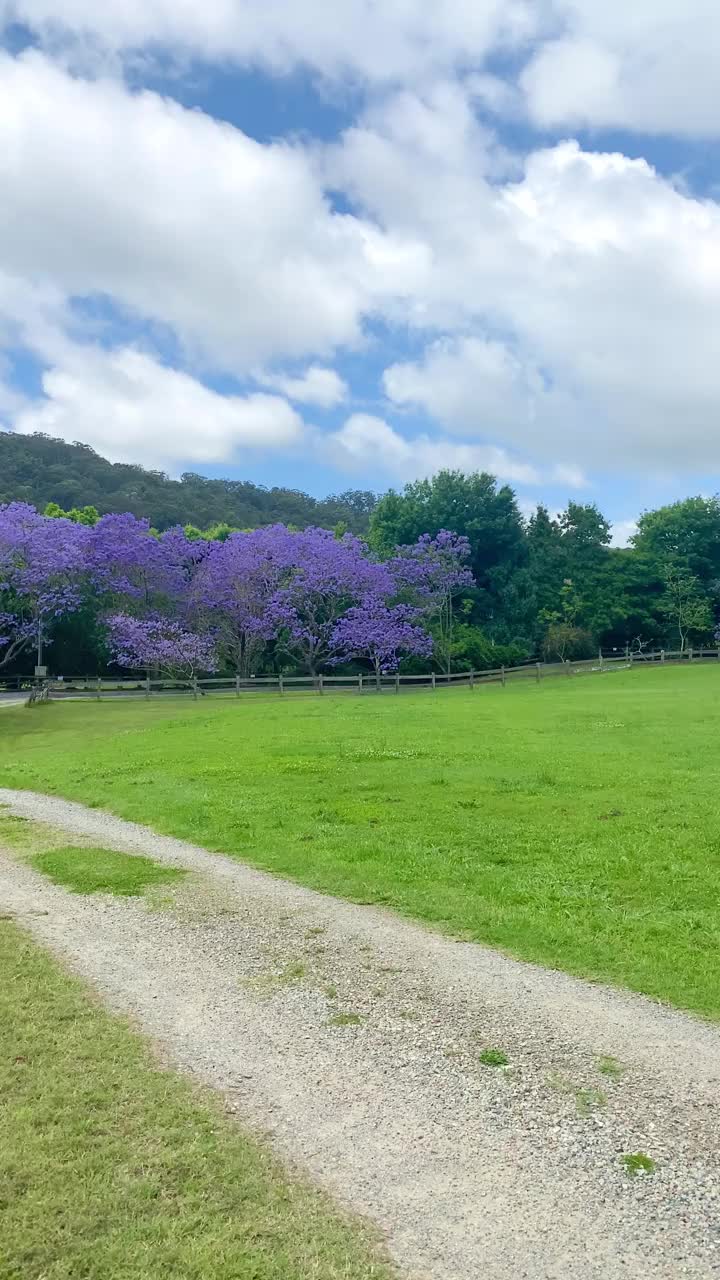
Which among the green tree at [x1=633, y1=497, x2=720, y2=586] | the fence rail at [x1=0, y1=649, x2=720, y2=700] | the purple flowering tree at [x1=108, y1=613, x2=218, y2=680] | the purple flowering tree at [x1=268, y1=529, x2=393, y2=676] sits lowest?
the fence rail at [x1=0, y1=649, x2=720, y2=700]

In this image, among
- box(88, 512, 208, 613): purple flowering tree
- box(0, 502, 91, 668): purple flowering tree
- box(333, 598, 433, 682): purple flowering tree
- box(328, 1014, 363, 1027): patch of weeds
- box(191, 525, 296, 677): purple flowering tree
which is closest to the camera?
box(328, 1014, 363, 1027): patch of weeds

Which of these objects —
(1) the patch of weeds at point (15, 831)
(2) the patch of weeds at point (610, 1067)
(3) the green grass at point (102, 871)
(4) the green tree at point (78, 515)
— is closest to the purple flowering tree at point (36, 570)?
(4) the green tree at point (78, 515)

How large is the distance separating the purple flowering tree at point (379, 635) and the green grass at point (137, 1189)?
143 ft

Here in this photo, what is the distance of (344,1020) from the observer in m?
6.05

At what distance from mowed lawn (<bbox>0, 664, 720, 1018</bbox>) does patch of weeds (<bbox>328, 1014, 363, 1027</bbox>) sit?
205 cm

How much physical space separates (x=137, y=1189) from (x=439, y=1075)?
6.72ft

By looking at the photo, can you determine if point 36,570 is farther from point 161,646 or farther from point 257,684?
point 257,684

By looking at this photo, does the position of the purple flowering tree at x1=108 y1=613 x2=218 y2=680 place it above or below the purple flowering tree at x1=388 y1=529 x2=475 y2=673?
below

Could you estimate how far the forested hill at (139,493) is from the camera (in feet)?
269

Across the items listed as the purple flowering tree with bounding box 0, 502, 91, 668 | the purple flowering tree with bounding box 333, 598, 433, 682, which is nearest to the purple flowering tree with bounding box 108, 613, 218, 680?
the purple flowering tree with bounding box 0, 502, 91, 668

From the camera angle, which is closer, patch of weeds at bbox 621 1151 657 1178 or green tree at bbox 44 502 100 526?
patch of weeds at bbox 621 1151 657 1178

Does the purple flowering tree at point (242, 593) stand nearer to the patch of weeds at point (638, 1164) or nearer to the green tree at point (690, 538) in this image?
the green tree at point (690, 538)

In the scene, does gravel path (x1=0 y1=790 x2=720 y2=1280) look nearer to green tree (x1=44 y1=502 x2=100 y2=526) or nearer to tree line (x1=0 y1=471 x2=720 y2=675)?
tree line (x1=0 y1=471 x2=720 y2=675)

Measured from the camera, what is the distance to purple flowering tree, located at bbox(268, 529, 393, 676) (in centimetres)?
5138
